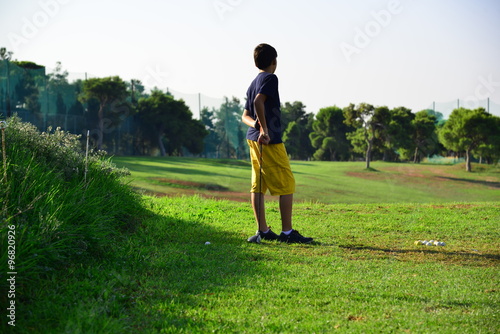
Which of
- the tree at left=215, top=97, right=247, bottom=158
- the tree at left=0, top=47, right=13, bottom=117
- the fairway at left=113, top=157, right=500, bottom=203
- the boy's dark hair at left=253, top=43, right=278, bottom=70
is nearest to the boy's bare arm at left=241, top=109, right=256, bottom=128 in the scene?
the boy's dark hair at left=253, top=43, right=278, bottom=70

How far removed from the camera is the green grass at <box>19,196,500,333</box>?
2.77 metres

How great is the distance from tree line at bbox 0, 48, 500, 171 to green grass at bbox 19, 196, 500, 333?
35.9 metres

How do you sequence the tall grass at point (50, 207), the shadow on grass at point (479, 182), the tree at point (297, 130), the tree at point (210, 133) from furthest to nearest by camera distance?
the tree at point (297, 130), the tree at point (210, 133), the shadow on grass at point (479, 182), the tall grass at point (50, 207)

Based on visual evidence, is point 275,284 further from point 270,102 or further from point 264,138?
point 270,102

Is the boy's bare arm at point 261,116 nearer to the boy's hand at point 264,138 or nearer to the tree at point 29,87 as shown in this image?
the boy's hand at point 264,138

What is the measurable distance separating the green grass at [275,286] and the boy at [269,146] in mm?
385

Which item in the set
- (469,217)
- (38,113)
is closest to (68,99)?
(38,113)

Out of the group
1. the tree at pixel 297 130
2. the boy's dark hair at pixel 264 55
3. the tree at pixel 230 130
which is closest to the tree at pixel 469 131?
the tree at pixel 297 130

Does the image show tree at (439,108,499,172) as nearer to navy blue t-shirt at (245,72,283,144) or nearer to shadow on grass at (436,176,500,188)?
shadow on grass at (436,176,500,188)

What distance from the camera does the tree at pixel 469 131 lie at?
127ft

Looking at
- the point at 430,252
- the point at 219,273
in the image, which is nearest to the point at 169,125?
the point at 430,252

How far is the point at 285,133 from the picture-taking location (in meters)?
60.3

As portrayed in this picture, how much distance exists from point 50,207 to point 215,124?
55.6m

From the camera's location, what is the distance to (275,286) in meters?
3.56
